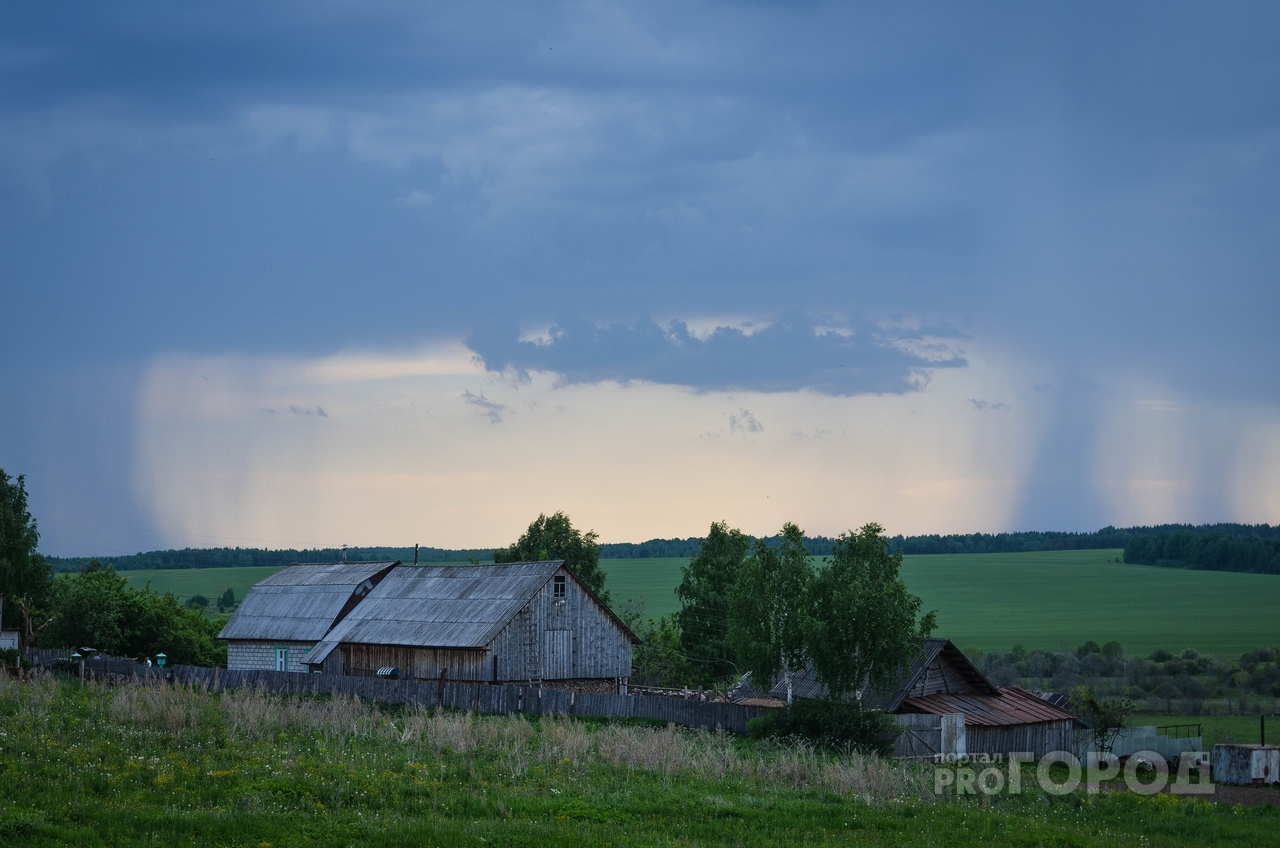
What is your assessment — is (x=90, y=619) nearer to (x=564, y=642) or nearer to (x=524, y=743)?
(x=564, y=642)

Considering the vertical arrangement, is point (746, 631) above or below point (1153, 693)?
above

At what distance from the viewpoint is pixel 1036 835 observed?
18.8 meters

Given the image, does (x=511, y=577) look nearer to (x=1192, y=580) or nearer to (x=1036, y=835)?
(x=1036, y=835)

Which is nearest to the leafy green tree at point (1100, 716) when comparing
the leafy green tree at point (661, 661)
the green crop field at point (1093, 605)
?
the leafy green tree at point (661, 661)

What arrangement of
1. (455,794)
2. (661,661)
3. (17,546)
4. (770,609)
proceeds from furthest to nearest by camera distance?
(661,661)
(17,546)
(770,609)
(455,794)

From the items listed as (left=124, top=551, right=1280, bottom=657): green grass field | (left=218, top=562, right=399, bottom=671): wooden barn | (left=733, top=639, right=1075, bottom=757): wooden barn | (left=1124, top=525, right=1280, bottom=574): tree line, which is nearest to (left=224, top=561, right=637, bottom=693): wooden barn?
(left=218, top=562, right=399, bottom=671): wooden barn

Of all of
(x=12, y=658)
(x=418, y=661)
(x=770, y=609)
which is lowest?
(x=12, y=658)

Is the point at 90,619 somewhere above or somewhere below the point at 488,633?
below

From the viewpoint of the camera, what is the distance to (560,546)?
80562 millimetres

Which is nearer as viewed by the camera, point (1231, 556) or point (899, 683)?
point (899, 683)

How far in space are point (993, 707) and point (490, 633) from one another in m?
18.7

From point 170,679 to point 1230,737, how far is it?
1715 inches

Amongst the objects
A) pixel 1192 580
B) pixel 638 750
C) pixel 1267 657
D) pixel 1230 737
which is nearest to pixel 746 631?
pixel 638 750

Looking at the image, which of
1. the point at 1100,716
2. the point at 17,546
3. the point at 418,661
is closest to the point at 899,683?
A: the point at 1100,716
